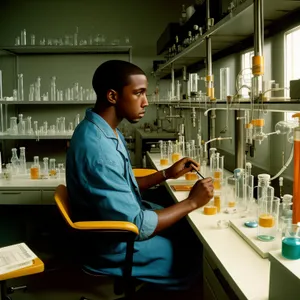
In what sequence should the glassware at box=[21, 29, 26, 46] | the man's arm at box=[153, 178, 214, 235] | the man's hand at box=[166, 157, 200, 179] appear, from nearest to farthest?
the man's arm at box=[153, 178, 214, 235] < the man's hand at box=[166, 157, 200, 179] < the glassware at box=[21, 29, 26, 46]

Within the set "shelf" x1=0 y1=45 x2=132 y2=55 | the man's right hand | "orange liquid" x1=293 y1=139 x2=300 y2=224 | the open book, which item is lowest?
the open book

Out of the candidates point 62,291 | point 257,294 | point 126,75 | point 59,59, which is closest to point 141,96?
point 126,75

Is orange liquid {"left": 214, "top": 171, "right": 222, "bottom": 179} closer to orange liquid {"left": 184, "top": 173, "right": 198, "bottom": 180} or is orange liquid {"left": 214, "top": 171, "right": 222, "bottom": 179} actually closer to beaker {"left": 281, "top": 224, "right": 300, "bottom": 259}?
orange liquid {"left": 184, "top": 173, "right": 198, "bottom": 180}

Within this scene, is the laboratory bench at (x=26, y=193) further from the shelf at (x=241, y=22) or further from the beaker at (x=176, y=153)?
the shelf at (x=241, y=22)

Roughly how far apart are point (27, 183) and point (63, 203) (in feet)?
4.93

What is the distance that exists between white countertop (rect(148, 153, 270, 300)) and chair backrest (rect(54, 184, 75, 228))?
0.56 m

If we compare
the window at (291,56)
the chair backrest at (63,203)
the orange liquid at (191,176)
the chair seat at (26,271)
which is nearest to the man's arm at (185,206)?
the chair backrest at (63,203)

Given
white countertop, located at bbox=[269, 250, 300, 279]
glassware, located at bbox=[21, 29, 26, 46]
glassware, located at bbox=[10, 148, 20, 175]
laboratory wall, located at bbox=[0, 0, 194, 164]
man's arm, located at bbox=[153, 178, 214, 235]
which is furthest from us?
laboratory wall, located at bbox=[0, 0, 194, 164]

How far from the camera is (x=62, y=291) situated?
3.01 meters

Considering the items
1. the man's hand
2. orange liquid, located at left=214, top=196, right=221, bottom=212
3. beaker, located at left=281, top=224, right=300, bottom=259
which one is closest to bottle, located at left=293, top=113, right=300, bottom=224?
beaker, located at left=281, top=224, right=300, bottom=259

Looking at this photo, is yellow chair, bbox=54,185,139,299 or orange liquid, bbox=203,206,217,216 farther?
orange liquid, bbox=203,206,217,216

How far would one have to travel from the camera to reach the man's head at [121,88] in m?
2.12

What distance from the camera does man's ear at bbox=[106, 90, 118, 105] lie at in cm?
212

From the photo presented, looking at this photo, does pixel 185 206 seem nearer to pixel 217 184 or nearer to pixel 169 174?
pixel 217 184
